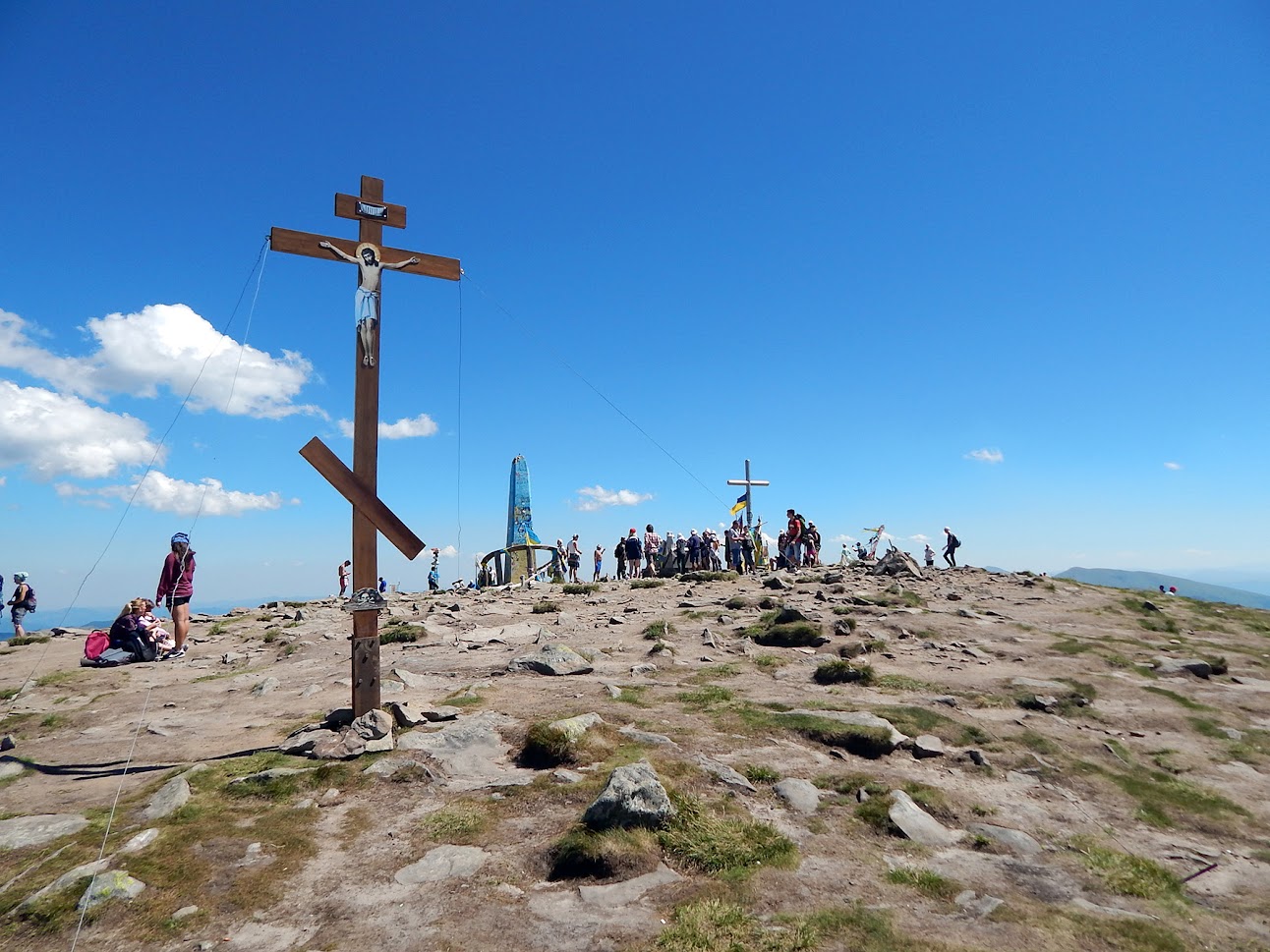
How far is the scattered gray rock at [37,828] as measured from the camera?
5.24 meters

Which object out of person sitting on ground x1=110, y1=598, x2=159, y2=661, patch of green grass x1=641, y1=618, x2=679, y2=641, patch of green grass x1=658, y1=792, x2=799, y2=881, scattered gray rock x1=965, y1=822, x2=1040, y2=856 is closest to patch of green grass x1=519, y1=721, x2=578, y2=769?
patch of green grass x1=658, y1=792, x2=799, y2=881

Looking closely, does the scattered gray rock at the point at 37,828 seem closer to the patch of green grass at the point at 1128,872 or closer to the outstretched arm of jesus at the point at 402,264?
the outstretched arm of jesus at the point at 402,264

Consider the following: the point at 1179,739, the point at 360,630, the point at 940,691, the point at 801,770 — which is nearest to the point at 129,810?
the point at 360,630

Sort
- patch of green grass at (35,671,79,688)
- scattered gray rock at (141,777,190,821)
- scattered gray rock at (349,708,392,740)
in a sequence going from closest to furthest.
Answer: scattered gray rock at (141,777,190,821) → scattered gray rock at (349,708,392,740) → patch of green grass at (35,671,79,688)

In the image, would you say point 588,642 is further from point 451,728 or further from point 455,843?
point 455,843

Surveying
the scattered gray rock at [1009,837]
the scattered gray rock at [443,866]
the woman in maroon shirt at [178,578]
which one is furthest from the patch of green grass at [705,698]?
the woman in maroon shirt at [178,578]

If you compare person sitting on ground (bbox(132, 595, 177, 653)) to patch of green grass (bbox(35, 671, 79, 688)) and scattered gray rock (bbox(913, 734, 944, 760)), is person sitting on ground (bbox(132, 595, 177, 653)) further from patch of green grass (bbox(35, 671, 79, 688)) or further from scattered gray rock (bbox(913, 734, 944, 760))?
scattered gray rock (bbox(913, 734, 944, 760))

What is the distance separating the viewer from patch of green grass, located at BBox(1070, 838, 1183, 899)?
5.06 metres

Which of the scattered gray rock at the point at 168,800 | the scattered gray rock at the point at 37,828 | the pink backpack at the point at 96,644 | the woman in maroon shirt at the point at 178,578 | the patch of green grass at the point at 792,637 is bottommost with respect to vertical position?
the scattered gray rock at the point at 37,828

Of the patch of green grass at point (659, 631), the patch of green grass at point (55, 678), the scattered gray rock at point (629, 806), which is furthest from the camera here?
the patch of green grass at point (659, 631)

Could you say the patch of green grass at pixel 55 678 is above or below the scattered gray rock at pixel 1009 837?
above

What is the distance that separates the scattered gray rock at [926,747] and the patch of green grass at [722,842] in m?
2.98

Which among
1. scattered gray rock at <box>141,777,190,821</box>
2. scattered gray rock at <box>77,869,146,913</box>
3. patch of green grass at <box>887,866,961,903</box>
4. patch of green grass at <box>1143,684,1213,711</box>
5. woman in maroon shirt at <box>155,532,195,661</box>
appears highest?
woman in maroon shirt at <box>155,532,195,661</box>

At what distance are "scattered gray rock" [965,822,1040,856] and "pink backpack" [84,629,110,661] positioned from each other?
1600 centimetres
